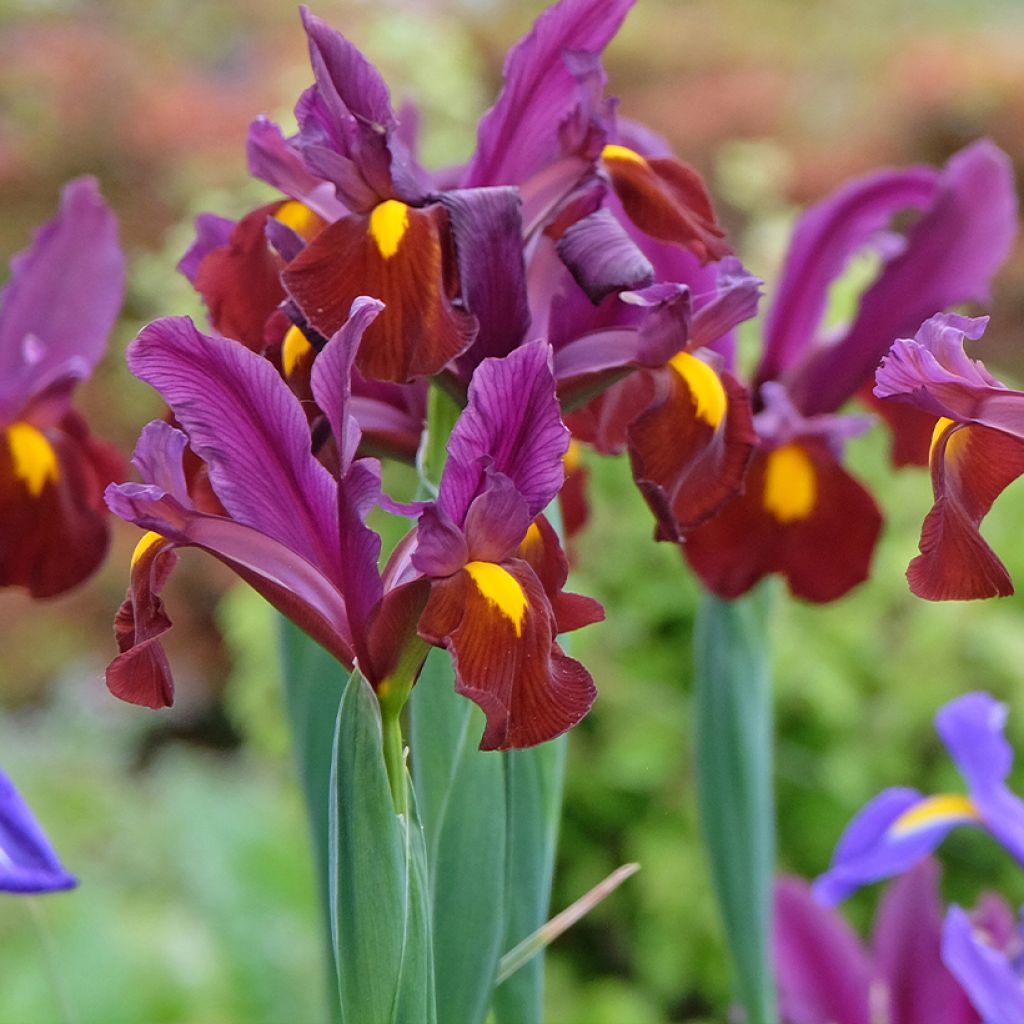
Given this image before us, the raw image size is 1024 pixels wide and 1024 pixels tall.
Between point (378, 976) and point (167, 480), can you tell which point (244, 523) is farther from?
point (378, 976)

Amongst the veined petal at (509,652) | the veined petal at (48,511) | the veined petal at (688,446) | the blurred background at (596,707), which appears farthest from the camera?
the blurred background at (596,707)

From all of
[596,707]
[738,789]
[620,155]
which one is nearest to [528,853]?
[738,789]

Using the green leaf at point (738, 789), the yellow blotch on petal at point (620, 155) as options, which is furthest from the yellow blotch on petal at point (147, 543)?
the green leaf at point (738, 789)

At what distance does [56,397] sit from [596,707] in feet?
2.92

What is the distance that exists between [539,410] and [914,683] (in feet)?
3.62

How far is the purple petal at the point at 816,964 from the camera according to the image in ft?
2.32

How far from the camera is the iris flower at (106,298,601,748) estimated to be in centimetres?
39

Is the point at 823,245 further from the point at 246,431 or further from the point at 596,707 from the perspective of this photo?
the point at 596,707

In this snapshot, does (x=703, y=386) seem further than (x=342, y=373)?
Yes

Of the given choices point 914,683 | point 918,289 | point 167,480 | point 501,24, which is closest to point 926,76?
point 501,24

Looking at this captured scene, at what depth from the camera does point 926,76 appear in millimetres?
2807

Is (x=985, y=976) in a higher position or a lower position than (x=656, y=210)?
lower

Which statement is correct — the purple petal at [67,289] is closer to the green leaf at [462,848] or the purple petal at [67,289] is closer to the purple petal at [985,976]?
the green leaf at [462,848]

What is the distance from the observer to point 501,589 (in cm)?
40
